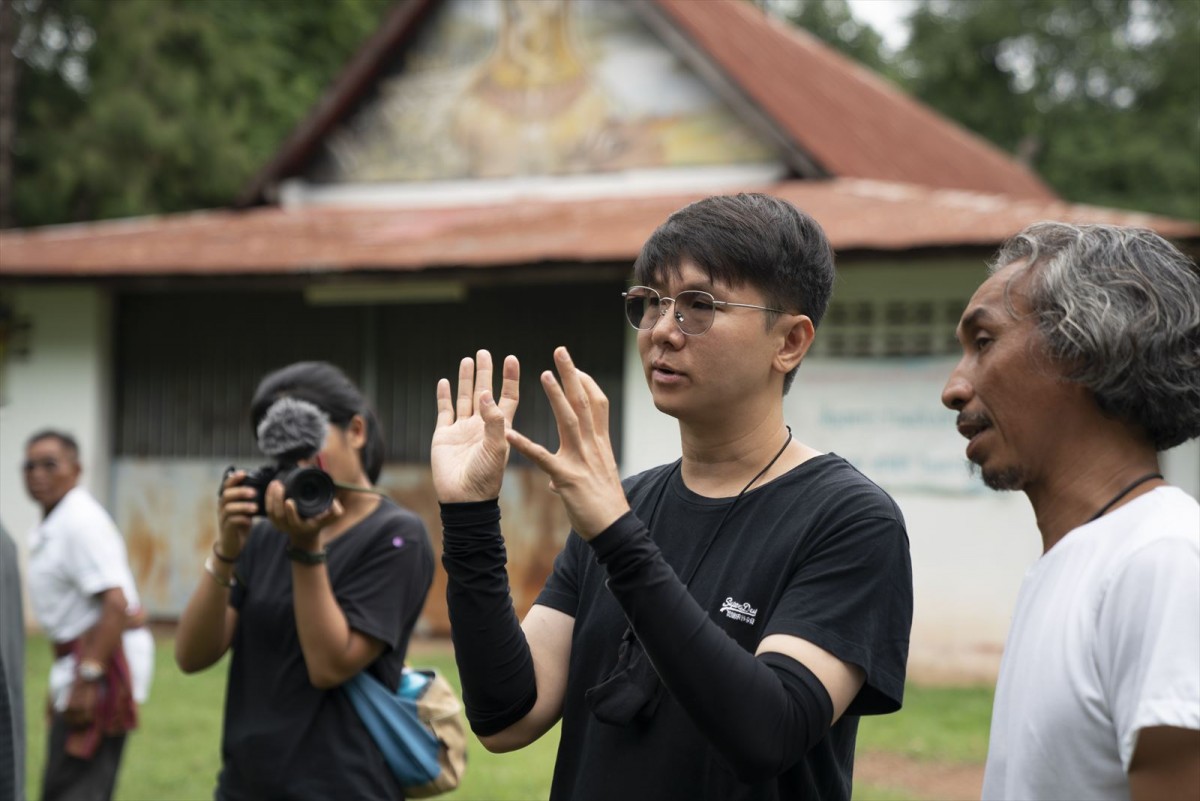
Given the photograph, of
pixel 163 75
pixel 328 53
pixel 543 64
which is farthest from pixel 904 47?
pixel 543 64

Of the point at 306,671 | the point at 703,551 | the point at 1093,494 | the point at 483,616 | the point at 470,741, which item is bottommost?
the point at 470,741

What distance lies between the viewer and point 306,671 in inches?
134

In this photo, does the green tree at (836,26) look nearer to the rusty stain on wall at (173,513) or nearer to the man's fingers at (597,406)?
the rusty stain on wall at (173,513)

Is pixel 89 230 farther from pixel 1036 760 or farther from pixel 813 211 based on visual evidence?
pixel 1036 760

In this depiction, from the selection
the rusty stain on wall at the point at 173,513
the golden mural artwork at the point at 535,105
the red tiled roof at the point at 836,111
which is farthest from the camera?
the golden mural artwork at the point at 535,105

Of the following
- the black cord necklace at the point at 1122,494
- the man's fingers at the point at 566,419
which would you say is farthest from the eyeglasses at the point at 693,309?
the black cord necklace at the point at 1122,494

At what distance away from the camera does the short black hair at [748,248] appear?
2.27 meters

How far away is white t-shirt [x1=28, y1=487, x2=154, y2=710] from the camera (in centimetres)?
530

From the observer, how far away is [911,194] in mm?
11117

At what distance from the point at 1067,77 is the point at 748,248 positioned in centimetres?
2984

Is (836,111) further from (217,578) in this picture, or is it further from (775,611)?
(775,611)

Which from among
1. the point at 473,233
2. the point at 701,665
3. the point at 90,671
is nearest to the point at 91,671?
the point at 90,671

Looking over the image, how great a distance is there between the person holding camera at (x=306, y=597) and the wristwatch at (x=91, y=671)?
1627 millimetres

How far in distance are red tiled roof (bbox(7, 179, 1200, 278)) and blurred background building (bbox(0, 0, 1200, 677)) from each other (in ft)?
0.13
